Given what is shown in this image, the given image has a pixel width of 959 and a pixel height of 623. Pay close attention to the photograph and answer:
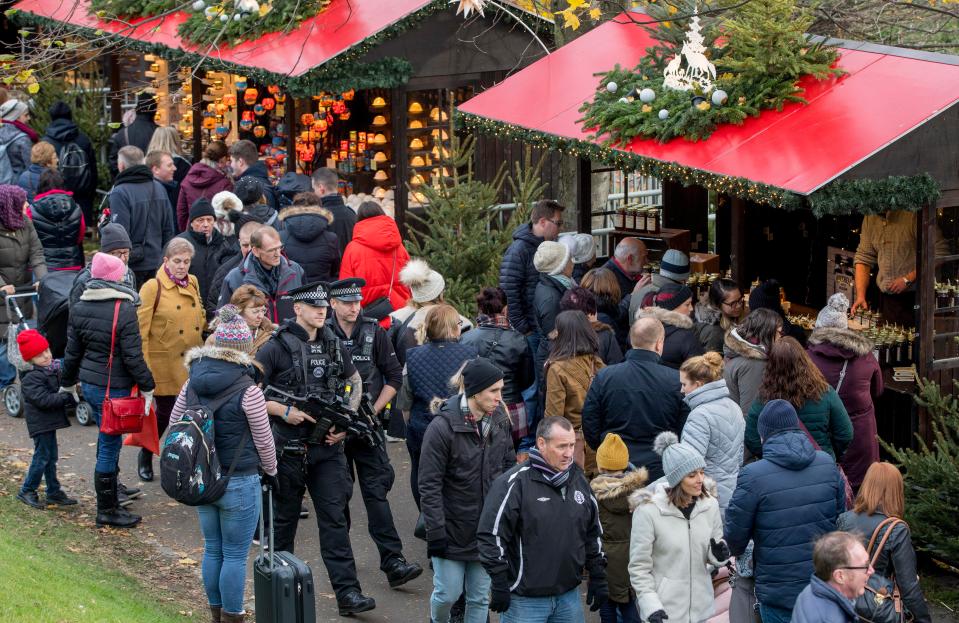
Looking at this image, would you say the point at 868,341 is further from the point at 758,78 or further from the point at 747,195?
the point at 758,78

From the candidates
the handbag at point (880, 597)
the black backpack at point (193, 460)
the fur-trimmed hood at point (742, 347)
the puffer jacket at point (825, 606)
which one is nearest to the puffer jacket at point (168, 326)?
the black backpack at point (193, 460)

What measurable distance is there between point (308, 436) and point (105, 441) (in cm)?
211

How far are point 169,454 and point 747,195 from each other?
4.58m

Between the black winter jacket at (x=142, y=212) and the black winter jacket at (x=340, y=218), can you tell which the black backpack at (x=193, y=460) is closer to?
the black winter jacket at (x=340, y=218)

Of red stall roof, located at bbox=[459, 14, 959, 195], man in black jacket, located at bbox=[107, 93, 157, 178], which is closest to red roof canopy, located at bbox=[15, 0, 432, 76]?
man in black jacket, located at bbox=[107, 93, 157, 178]

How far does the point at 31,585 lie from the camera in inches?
297

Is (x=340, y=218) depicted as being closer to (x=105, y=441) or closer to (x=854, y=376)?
(x=105, y=441)

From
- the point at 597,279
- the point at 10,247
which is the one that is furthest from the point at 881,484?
the point at 10,247

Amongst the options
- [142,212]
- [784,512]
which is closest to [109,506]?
[142,212]

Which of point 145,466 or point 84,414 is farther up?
point 84,414

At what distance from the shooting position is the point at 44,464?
381 inches

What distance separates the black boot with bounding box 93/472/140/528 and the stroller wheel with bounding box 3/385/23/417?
119 inches

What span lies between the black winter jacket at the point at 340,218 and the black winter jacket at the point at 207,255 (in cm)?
119

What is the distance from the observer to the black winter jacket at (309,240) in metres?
11.5
